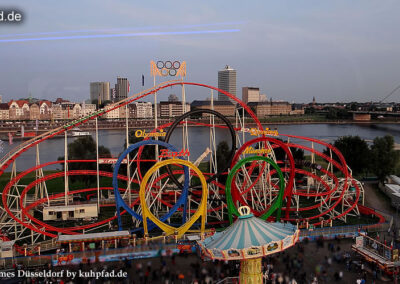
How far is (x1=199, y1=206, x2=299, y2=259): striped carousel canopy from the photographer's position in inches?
422

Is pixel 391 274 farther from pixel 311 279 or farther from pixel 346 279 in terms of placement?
pixel 311 279

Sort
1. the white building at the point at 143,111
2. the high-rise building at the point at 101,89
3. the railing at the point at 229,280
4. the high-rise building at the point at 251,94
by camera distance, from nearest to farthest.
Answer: the railing at the point at 229,280
the high-rise building at the point at 101,89
the white building at the point at 143,111
the high-rise building at the point at 251,94

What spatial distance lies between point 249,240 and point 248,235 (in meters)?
0.22

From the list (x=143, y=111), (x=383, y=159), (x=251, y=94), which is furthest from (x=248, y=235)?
(x=251, y=94)

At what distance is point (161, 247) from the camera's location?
658 inches

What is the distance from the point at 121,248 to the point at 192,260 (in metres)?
3.00

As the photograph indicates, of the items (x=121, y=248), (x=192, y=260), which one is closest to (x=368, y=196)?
(x=192, y=260)

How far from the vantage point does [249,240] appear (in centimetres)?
1103

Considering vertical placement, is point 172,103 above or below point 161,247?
above

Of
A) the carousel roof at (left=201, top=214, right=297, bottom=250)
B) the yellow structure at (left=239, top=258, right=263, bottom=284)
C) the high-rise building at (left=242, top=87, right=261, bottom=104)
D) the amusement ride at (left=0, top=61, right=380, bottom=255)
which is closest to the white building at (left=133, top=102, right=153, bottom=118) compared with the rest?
the high-rise building at (left=242, top=87, right=261, bottom=104)

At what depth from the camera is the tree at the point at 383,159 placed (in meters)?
30.0

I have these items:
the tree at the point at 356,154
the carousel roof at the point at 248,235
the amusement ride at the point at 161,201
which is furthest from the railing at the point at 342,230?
the tree at the point at 356,154

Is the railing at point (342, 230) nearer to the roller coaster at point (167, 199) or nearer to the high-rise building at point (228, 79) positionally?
the roller coaster at point (167, 199)

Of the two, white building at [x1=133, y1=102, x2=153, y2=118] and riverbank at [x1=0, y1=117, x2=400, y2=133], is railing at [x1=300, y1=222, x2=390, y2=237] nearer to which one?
riverbank at [x1=0, y1=117, x2=400, y2=133]
